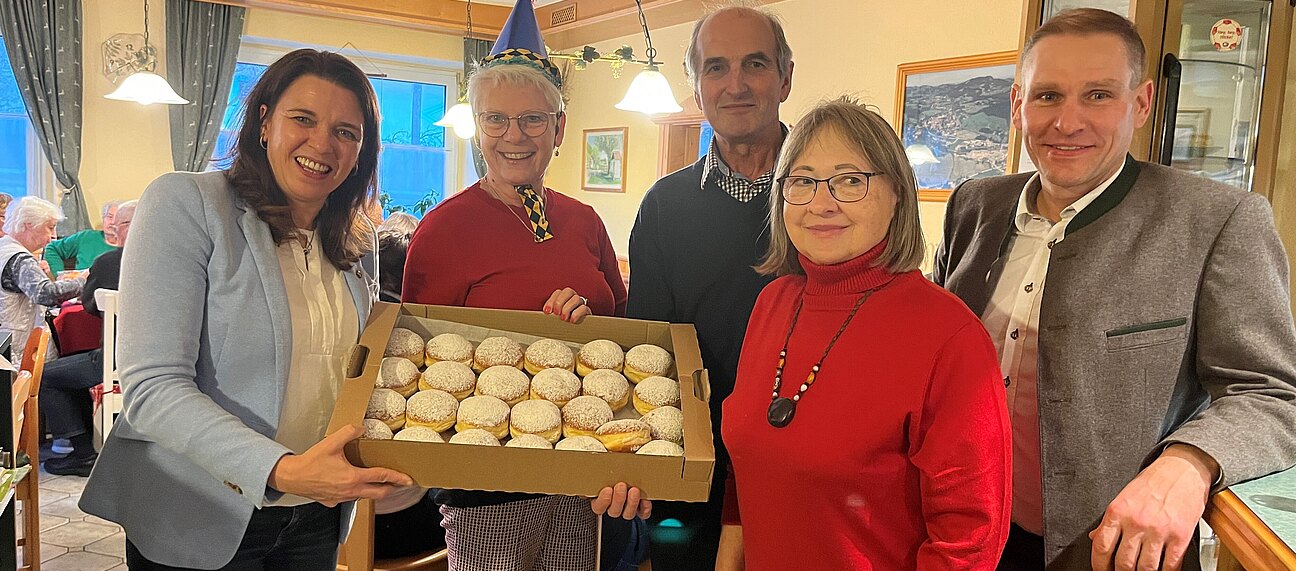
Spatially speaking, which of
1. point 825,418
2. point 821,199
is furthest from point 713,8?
point 825,418

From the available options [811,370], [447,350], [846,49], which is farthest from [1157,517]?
[846,49]

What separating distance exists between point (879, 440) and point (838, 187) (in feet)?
1.23

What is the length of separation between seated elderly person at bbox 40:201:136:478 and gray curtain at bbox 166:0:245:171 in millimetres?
2914

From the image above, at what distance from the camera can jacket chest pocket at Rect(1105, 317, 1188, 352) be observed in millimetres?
1354

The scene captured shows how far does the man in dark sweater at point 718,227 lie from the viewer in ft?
6.06

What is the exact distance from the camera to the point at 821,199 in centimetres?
132

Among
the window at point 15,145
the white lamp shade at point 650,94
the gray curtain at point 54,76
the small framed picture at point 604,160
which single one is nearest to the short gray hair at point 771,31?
the white lamp shade at point 650,94

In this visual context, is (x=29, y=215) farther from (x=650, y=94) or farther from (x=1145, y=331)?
(x=1145, y=331)

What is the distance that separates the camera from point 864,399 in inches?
49.3

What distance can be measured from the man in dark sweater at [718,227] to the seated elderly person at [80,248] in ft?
15.8

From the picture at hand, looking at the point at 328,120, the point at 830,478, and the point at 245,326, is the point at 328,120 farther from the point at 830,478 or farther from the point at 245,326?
the point at 830,478

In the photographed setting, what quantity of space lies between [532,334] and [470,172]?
23.8 feet

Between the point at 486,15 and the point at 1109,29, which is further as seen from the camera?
the point at 486,15

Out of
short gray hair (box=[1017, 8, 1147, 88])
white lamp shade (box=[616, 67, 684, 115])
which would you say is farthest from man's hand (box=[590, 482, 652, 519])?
white lamp shade (box=[616, 67, 684, 115])
